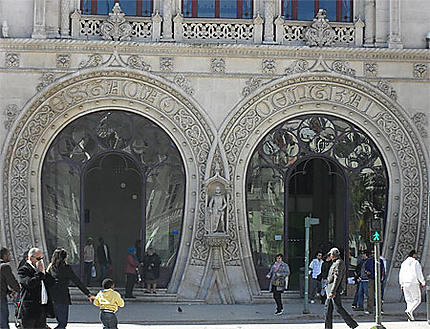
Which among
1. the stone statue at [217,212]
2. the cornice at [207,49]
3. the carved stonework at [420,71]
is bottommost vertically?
the stone statue at [217,212]

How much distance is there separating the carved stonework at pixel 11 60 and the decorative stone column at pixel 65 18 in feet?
4.90

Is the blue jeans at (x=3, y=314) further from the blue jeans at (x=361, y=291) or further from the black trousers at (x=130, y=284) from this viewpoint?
the blue jeans at (x=361, y=291)

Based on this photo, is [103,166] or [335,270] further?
[103,166]

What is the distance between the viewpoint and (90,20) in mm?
23172

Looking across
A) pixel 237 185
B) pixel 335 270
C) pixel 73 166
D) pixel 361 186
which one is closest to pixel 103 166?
pixel 73 166

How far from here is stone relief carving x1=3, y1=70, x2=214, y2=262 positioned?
Result: 882 inches

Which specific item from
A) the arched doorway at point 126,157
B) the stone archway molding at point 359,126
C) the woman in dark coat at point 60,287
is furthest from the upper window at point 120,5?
the woman in dark coat at point 60,287

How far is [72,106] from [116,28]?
2.58 metres

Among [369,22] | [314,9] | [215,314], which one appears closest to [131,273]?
[215,314]

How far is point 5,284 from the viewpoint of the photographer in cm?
1519

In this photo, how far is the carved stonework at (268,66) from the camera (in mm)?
23188

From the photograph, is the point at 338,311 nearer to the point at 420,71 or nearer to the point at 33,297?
the point at 33,297

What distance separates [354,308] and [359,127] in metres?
5.50

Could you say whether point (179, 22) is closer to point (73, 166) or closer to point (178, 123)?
point (178, 123)
